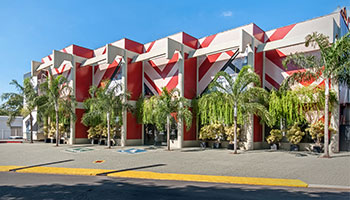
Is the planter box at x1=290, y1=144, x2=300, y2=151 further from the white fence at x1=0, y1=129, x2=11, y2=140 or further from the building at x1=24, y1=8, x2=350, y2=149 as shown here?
the white fence at x1=0, y1=129, x2=11, y2=140

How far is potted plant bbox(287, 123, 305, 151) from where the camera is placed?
15.7 m

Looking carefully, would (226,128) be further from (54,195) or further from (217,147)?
(54,195)

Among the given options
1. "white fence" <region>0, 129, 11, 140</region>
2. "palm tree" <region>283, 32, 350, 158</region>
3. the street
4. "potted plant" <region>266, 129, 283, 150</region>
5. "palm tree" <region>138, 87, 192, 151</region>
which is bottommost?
"white fence" <region>0, 129, 11, 140</region>

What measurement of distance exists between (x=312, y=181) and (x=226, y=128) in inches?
388

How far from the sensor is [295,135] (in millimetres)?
15852

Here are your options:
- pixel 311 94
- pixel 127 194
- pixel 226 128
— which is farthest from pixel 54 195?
pixel 311 94

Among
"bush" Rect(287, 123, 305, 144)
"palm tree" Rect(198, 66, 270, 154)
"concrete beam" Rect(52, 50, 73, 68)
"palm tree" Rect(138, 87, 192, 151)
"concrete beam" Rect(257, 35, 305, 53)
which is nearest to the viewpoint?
"palm tree" Rect(198, 66, 270, 154)

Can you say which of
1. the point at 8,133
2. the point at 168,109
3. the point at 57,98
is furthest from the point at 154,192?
the point at 8,133

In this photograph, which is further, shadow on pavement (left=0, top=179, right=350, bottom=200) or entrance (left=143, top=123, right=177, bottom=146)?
entrance (left=143, top=123, right=177, bottom=146)

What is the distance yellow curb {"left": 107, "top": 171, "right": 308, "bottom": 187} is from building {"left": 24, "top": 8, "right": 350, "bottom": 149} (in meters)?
8.58

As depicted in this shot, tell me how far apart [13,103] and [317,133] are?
25454 millimetres

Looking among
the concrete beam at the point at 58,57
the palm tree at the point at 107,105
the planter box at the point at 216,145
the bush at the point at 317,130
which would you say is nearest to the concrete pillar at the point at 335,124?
the bush at the point at 317,130

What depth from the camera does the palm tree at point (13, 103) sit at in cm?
2362

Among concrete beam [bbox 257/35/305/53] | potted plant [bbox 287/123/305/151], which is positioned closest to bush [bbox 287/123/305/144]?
potted plant [bbox 287/123/305/151]
